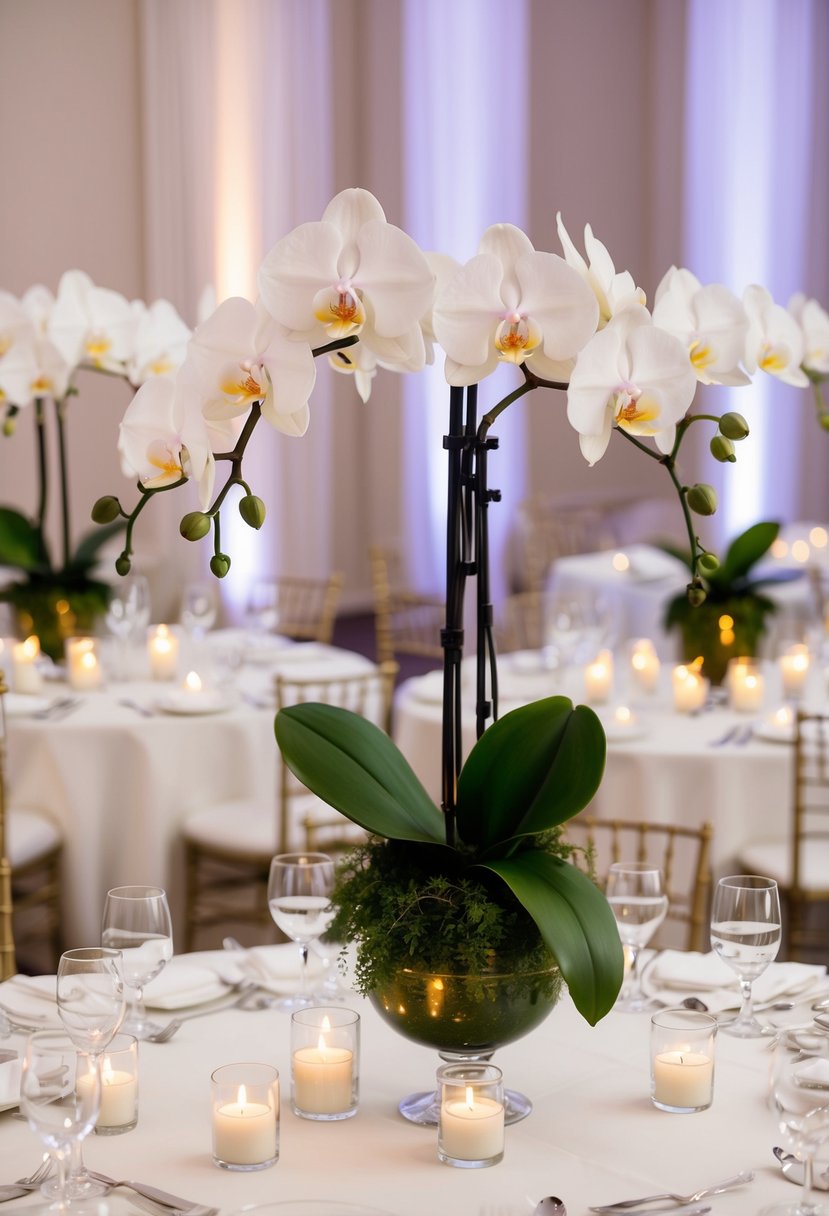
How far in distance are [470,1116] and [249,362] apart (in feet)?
2.41

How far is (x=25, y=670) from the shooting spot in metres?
3.93

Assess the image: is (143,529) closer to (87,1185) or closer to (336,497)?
(336,497)

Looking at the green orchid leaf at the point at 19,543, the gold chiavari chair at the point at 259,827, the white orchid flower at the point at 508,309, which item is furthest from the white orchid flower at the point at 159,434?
the green orchid leaf at the point at 19,543

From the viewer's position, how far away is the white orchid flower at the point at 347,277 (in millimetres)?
1378

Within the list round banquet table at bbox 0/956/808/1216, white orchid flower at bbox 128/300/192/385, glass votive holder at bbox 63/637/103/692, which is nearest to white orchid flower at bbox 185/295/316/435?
round banquet table at bbox 0/956/808/1216

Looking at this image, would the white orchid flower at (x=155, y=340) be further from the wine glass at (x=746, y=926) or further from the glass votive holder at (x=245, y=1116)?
the glass votive holder at (x=245, y=1116)

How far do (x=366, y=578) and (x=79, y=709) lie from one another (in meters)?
5.50

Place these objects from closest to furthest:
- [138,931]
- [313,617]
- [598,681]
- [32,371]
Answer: [138,931]
[32,371]
[598,681]
[313,617]

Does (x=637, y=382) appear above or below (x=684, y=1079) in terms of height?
above

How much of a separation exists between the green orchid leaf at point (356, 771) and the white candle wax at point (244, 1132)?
29 cm

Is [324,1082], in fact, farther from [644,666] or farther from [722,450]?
[644,666]

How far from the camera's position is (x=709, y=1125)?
60.4 inches

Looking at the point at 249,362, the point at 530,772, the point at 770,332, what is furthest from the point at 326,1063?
the point at 770,332

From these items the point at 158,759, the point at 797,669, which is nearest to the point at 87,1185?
the point at 158,759
